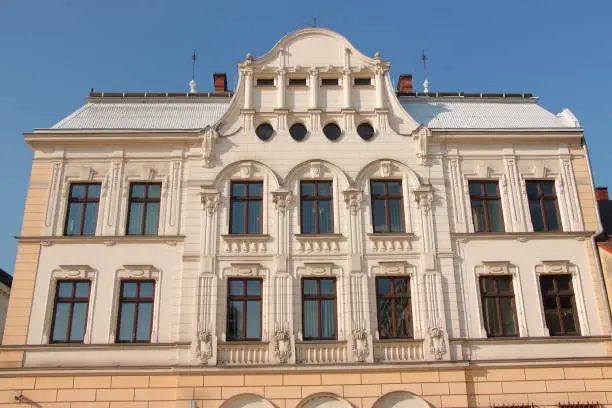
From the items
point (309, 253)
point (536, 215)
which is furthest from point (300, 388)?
point (536, 215)

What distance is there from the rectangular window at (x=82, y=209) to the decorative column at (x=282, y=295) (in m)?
6.46

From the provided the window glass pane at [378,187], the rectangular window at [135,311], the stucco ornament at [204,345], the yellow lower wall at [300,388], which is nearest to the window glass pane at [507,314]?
the yellow lower wall at [300,388]

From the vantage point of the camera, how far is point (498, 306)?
21.2m

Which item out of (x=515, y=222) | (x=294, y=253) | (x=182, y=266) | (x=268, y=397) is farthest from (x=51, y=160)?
A: (x=515, y=222)

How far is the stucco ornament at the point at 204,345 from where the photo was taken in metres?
19.8

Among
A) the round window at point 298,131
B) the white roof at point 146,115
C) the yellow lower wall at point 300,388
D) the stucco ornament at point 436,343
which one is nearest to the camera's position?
the yellow lower wall at point 300,388

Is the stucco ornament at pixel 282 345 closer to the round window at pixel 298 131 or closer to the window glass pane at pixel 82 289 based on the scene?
the window glass pane at pixel 82 289

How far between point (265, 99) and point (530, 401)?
14.0 metres

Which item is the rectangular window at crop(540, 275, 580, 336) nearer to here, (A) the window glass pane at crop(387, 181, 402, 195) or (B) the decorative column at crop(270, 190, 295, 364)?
(A) the window glass pane at crop(387, 181, 402, 195)

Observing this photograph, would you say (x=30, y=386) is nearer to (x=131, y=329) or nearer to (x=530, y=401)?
(x=131, y=329)

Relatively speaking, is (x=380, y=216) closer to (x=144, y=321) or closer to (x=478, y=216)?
(x=478, y=216)

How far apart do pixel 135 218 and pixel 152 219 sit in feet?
1.98

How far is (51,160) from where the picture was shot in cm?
2283

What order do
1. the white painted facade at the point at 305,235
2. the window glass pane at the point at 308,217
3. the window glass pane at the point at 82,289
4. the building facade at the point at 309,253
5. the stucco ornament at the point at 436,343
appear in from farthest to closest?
the window glass pane at the point at 308,217
the window glass pane at the point at 82,289
the white painted facade at the point at 305,235
the stucco ornament at the point at 436,343
the building facade at the point at 309,253
